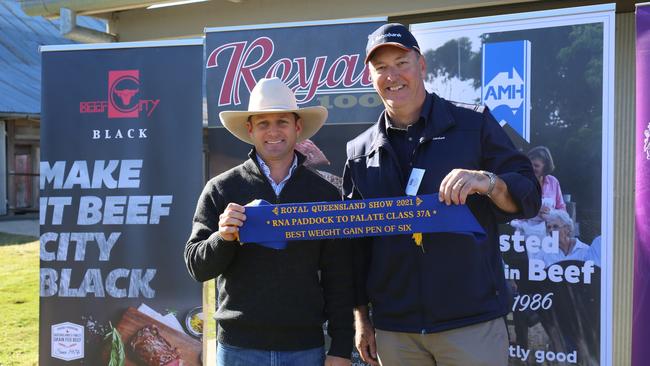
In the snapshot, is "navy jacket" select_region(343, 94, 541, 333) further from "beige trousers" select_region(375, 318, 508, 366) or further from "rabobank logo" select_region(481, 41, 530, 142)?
"rabobank logo" select_region(481, 41, 530, 142)

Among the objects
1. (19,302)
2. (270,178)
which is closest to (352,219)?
(270,178)

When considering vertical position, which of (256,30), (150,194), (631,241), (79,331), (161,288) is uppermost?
(256,30)

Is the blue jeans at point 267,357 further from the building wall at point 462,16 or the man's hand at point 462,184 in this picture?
the building wall at point 462,16

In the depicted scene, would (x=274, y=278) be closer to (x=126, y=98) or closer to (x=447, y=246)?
(x=447, y=246)

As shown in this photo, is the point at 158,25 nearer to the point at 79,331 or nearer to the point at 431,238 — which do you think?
the point at 79,331

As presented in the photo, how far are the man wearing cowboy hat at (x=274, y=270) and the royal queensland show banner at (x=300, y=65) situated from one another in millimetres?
1559

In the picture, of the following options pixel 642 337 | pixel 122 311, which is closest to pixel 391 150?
pixel 642 337

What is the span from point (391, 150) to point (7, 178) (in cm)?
1930

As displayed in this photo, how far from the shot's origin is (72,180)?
179 inches

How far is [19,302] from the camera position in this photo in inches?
316

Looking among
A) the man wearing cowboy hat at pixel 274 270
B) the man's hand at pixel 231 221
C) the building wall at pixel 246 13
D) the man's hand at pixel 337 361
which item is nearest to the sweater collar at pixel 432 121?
the man wearing cowboy hat at pixel 274 270

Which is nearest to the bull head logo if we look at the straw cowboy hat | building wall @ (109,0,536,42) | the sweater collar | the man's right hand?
building wall @ (109,0,536,42)

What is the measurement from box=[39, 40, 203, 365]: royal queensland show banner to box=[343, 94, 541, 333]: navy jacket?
2296mm

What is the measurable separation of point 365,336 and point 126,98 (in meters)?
2.82
